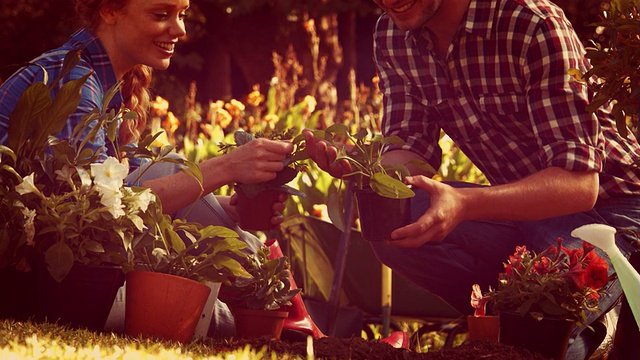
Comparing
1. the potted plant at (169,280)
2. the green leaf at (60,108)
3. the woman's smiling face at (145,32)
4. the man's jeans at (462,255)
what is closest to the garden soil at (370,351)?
the potted plant at (169,280)

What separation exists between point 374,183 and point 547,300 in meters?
0.54

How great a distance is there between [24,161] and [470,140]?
1.65 metres

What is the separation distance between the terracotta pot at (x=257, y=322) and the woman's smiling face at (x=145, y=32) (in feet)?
2.80

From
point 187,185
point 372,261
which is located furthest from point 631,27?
point 372,261

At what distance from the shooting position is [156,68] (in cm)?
269

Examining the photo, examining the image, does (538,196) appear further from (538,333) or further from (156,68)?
(156,68)

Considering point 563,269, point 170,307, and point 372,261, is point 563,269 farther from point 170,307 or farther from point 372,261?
point 372,261

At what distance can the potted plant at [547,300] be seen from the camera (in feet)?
7.02

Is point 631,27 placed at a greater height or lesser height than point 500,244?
greater

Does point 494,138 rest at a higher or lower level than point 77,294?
higher

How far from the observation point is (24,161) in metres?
2.07

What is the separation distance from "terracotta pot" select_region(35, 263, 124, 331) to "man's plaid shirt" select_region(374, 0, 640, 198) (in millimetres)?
1361

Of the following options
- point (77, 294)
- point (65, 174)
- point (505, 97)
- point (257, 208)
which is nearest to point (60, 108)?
point (65, 174)

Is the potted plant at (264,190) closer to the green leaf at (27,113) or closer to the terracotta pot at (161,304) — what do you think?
the terracotta pot at (161,304)
